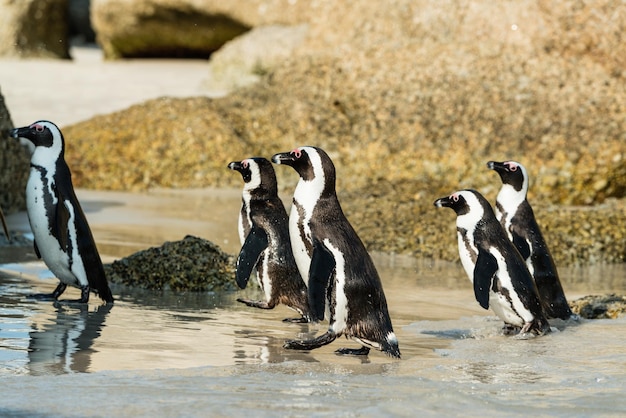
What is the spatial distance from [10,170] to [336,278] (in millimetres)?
5044

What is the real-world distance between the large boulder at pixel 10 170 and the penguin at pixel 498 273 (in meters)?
4.63

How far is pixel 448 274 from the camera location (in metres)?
8.81

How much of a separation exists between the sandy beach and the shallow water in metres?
8.11

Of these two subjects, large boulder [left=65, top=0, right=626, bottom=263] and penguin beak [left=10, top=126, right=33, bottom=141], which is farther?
large boulder [left=65, top=0, right=626, bottom=263]

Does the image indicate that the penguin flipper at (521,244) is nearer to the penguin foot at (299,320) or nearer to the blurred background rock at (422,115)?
the penguin foot at (299,320)

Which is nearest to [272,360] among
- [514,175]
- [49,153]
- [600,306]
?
[49,153]

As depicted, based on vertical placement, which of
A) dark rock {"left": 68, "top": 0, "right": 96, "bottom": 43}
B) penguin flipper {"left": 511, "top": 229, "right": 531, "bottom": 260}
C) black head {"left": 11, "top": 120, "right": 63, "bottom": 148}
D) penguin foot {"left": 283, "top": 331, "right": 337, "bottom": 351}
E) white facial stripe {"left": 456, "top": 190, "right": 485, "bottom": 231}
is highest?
dark rock {"left": 68, "top": 0, "right": 96, "bottom": 43}

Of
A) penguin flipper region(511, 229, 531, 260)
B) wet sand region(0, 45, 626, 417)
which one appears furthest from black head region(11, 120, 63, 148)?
penguin flipper region(511, 229, 531, 260)

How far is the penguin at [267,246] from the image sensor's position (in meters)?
6.71

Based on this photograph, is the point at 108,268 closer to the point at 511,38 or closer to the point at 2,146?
the point at 2,146

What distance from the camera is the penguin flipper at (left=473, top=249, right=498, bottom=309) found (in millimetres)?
6430

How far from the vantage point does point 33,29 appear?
24.3 metres

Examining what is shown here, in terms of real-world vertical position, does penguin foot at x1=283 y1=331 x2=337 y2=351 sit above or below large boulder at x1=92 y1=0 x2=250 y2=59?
below

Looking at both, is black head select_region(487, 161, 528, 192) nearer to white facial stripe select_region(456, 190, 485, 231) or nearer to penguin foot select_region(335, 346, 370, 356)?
white facial stripe select_region(456, 190, 485, 231)
